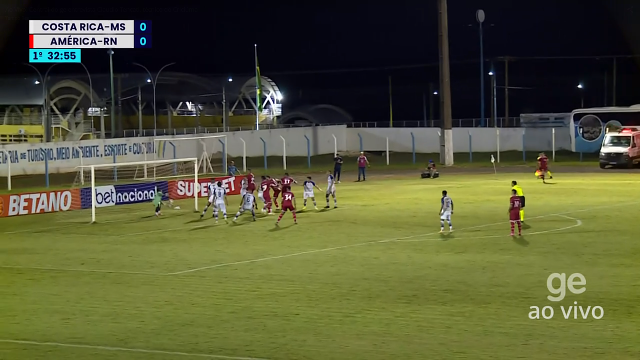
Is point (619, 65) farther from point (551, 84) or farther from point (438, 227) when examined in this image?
point (438, 227)

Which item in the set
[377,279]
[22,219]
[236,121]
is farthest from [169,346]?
[236,121]

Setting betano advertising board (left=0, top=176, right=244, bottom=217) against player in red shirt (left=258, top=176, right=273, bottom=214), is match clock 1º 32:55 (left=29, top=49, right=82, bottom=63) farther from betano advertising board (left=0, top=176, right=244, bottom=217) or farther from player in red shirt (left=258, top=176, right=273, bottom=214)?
player in red shirt (left=258, top=176, right=273, bottom=214)

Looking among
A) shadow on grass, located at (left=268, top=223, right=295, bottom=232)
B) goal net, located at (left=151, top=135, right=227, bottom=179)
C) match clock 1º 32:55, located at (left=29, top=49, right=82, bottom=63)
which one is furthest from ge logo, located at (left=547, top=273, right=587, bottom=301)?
goal net, located at (left=151, top=135, right=227, bottom=179)

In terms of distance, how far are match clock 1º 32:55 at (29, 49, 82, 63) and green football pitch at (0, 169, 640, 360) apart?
1218cm

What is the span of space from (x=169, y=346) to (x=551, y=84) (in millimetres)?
120803

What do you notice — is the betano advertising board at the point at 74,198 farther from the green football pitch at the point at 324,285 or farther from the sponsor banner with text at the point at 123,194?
the green football pitch at the point at 324,285

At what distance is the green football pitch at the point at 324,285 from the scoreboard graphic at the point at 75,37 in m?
12.7

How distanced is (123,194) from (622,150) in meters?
33.6

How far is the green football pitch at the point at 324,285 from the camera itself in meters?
12.8

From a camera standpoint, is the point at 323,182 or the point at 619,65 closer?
the point at 323,182

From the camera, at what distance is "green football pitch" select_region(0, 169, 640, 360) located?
12758 millimetres

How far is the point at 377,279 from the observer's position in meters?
18.1

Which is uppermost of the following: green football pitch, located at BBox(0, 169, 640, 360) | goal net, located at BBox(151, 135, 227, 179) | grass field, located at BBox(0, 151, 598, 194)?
goal net, located at BBox(151, 135, 227, 179)

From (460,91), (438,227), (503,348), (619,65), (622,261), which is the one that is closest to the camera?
(503,348)
